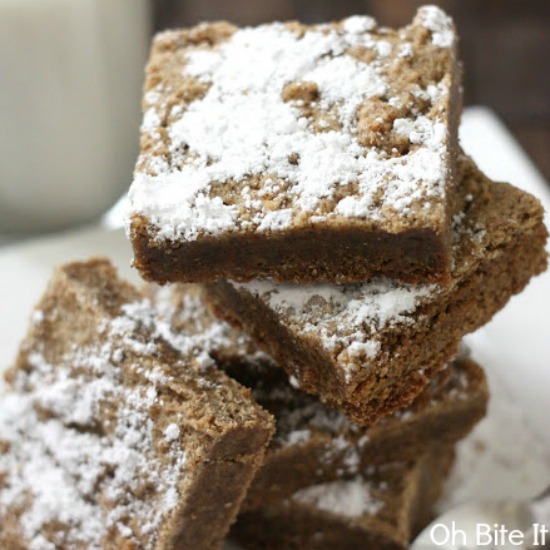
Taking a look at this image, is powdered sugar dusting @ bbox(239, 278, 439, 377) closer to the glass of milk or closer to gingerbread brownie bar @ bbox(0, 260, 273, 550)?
gingerbread brownie bar @ bbox(0, 260, 273, 550)

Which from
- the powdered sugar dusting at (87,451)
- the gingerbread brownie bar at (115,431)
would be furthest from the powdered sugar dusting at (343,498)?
the powdered sugar dusting at (87,451)

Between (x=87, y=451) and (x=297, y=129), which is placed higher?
(x=297, y=129)

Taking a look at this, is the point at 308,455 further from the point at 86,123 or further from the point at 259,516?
the point at 86,123

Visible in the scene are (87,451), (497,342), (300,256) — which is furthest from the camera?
(497,342)

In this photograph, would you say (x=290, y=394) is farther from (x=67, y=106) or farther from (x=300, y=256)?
(x=67, y=106)

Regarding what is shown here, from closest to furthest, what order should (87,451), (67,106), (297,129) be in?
(297,129), (87,451), (67,106)

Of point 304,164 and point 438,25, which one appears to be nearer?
point 304,164

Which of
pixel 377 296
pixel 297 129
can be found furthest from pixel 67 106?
pixel 377 296
